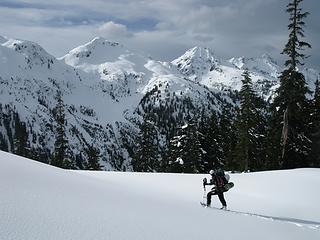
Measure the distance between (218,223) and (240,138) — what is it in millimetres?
28850

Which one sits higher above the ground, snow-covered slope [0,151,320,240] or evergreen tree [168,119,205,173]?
snow-covered slope [0,151,320,240]

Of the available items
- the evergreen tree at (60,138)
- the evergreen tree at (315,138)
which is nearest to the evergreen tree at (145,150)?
the evergreen tree at (60,138)

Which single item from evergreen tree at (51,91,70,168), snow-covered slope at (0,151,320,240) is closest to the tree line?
evergreen tree at (51,91,70,168)

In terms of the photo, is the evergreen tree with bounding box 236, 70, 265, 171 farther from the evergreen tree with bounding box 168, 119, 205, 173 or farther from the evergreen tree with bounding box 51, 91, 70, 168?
the evergreen tree with bounding box 51, 91, 70, 168

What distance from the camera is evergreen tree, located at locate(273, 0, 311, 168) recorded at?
98.5 ft

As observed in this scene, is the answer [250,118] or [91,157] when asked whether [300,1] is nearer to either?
[250,118]

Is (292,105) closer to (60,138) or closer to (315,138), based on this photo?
(315,138)

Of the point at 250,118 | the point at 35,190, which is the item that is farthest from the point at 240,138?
the point at 35,190

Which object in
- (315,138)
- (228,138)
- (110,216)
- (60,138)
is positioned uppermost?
(315,138)

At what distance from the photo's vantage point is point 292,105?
31.2 m

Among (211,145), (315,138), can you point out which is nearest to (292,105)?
(315,138)

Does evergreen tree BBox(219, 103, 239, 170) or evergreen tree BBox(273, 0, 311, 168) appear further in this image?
evergreen tree BBox(219, 103, 239, 170)

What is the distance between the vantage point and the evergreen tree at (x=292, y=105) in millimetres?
30017

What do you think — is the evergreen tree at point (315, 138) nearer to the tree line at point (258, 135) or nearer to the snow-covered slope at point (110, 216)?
the tree line at point (258, 135)
